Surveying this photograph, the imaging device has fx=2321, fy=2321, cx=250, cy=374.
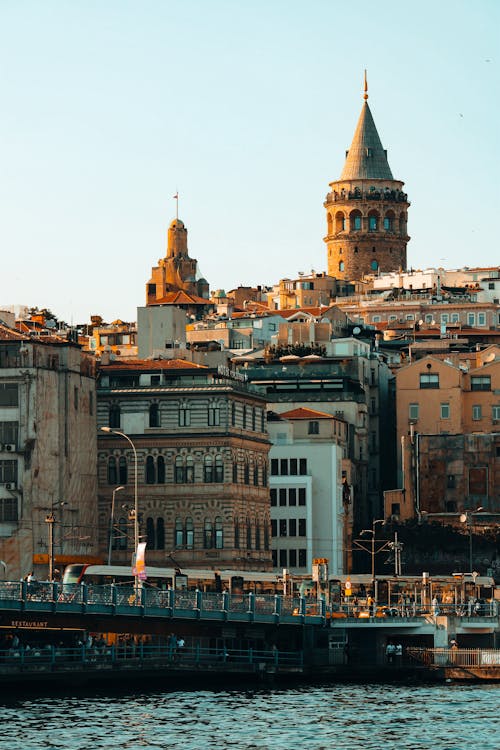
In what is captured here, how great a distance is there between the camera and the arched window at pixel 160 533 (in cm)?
15025

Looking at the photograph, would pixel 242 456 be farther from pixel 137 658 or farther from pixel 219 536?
pixel 137 658

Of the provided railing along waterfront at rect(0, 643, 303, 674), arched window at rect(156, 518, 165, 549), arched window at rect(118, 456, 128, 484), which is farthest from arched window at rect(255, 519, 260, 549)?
railing along waterfront at rect(0, 643, 303, 674)

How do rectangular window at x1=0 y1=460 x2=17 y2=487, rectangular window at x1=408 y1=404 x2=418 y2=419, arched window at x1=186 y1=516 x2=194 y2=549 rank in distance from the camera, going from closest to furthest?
rectangular window at x1=0 y1=460 x2=17 y2=487 < arched window at x1=186 y1=516 x2=194 y2=549 < rectangular window at x1=408 y1=404 x2=418 y2=419

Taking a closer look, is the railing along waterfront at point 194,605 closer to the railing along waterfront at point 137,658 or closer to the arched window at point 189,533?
the railing along waterfront at point 137,658

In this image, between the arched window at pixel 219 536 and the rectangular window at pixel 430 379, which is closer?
the arched window at pixel 219 536

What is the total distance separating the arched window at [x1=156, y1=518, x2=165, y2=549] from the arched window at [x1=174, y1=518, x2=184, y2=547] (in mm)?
842

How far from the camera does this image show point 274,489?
165375 mm

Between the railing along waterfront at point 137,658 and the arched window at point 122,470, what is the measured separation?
32.0m

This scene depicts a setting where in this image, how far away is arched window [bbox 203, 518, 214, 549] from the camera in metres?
150

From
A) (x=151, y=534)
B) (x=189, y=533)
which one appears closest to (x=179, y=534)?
(x=189, y=533)

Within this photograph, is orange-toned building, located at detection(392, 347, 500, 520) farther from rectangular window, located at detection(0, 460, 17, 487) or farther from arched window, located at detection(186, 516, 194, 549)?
rectangular window, located at detection(0, 460, 17, 487)

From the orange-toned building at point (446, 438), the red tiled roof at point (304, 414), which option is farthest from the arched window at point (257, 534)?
the orange-toned building at point (446, 438)

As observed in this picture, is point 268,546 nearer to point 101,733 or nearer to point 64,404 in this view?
point 64,404

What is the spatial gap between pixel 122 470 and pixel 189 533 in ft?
20.3
